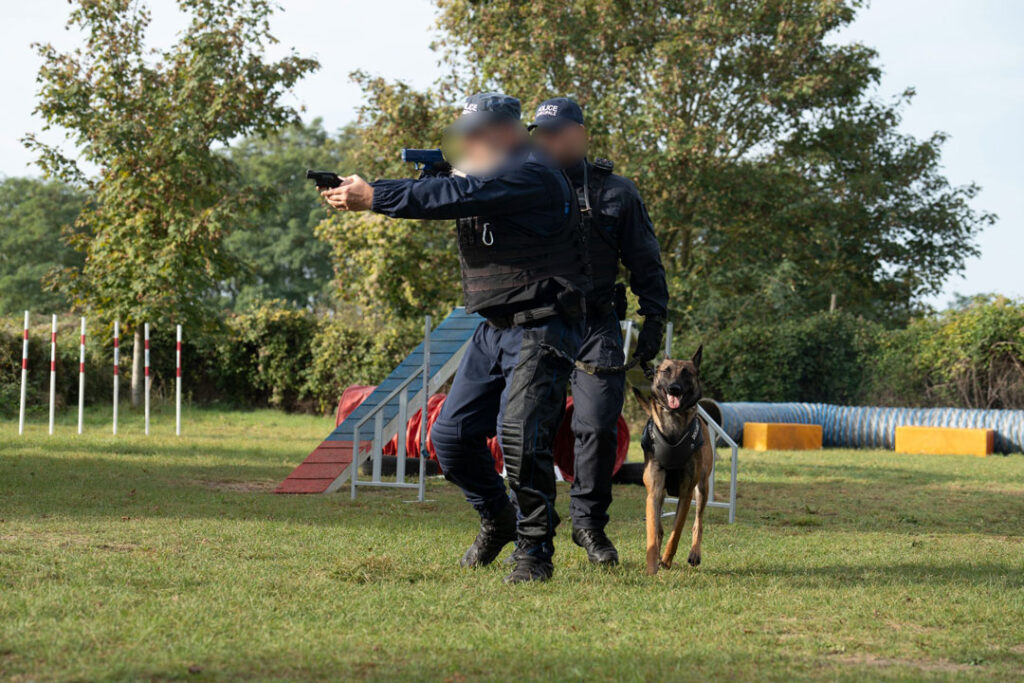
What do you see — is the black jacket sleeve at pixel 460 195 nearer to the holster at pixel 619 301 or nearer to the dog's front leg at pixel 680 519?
the holster at pixel 619 301

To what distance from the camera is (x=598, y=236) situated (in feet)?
18.4

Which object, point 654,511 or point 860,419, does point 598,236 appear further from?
point 860,419

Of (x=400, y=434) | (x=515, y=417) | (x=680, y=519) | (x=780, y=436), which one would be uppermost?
(x=515, y=417)

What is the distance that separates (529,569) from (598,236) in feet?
6.19

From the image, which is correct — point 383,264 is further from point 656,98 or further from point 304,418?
point 656,98

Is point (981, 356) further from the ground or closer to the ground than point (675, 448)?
further from the ground

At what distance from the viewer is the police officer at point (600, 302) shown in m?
5.32

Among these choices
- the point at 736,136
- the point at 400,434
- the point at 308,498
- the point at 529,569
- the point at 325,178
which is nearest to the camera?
the point at 325,178

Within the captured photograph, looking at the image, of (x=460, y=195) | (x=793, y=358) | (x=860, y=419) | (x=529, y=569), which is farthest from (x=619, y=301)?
(x=793, y=358)

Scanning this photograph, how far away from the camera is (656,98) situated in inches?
909

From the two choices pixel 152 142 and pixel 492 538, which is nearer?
pixel 492 538

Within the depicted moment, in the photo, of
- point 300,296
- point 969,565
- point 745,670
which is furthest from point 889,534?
point 300,296

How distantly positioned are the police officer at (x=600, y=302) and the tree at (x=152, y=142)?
15.2 metres

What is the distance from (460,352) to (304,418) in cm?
1312
